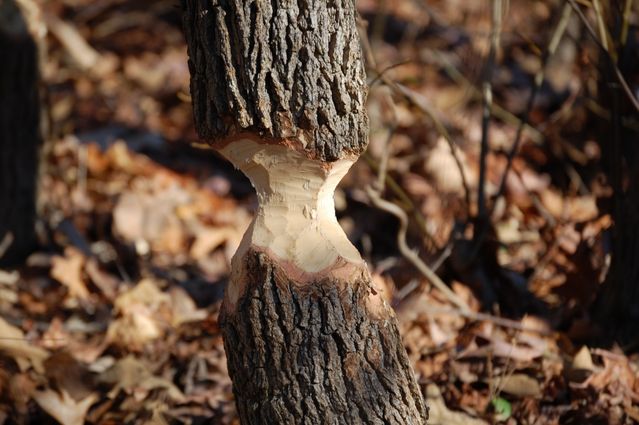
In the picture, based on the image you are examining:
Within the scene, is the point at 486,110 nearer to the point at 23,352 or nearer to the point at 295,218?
the point at 295,218

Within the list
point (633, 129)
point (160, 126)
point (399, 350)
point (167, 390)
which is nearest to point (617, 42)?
point (633, 129)

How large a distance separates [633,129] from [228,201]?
227 centimetres

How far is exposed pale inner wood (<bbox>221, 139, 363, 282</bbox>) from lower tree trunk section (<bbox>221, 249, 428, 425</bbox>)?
50 mm

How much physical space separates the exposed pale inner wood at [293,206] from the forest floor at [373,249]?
1.40 ft

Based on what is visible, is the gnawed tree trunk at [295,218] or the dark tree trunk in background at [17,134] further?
the dark tree trunk in background at [17,134]

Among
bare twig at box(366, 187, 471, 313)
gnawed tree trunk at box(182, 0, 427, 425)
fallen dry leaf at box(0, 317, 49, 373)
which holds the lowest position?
fallen dry leaf at box(0, 317, 49, 373)

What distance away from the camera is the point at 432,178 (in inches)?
166

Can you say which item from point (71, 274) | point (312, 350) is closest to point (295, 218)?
point (312, 350)

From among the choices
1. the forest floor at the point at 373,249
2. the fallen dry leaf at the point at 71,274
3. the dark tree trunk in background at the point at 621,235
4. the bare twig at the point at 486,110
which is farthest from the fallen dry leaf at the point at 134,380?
the dark tree trunk in background at the point at 621,235

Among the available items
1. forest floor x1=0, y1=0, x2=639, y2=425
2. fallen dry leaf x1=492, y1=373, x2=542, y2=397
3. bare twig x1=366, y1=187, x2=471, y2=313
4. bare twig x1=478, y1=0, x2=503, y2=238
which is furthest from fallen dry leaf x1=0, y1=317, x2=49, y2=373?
bare twig x1=478, y1=0, x2=503, y2=238

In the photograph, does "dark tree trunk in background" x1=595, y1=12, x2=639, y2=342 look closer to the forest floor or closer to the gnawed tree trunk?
the forest floor

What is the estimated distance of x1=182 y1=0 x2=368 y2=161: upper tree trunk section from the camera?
178 cm

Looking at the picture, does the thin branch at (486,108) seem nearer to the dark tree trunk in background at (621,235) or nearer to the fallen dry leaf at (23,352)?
the dark tree trunk in background at (621,235)

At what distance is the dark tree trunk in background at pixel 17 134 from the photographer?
11.5ft
